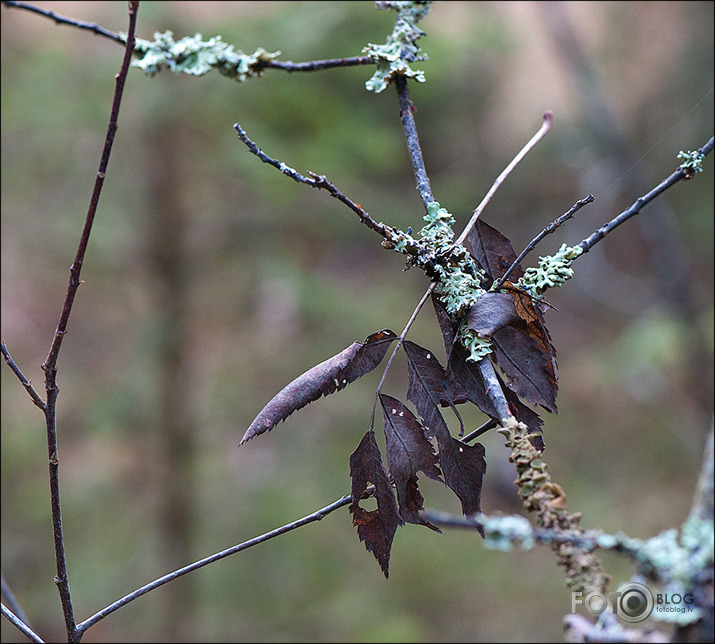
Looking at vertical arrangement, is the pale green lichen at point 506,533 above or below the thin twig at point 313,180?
below

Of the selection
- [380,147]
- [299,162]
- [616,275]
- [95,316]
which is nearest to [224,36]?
[299,162]

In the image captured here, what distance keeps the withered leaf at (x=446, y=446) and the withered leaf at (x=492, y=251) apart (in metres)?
0.16

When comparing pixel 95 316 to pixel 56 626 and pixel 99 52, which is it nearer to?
pixel 56 626

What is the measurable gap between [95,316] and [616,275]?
195 inches

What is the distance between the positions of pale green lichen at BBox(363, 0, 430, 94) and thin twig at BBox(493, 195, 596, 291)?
34 cm

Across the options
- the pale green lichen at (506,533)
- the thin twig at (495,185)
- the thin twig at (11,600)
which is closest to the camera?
the pale green lichen at (506,533)

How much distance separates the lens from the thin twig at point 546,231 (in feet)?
2.22

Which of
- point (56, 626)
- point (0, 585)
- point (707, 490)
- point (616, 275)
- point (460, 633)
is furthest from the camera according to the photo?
point (616, 275)

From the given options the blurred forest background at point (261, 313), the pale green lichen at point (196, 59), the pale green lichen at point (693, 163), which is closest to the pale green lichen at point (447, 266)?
the pale green lichen at point (693, 163)

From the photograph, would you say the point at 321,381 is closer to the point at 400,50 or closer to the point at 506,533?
the point at 506,533

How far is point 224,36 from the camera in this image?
271cm

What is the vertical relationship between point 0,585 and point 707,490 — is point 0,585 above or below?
above

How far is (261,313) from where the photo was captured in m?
4.03

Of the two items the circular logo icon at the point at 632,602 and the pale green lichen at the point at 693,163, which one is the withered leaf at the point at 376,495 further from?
the pale green lichen at the point at 693,163
